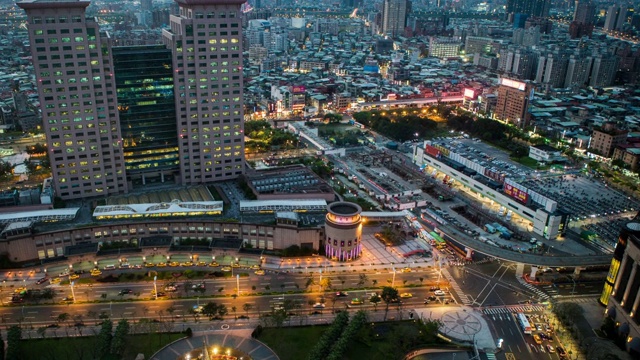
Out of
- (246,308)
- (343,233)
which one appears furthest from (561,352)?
(246,308)

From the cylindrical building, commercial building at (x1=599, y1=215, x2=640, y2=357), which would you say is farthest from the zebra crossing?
the cylindrical building

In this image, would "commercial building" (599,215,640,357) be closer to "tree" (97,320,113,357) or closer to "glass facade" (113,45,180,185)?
"tree" (97,320,113,357)

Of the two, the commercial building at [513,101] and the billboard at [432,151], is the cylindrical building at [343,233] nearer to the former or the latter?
the billboard at [432,151]

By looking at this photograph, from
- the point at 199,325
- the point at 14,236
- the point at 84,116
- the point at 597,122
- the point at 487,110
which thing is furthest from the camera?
the point at 487,110

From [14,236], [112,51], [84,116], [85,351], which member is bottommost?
[85,351]

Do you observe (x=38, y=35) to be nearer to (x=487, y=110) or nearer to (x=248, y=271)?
(x=248, y=271)

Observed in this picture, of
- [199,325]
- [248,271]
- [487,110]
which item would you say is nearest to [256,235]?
[248,271]
